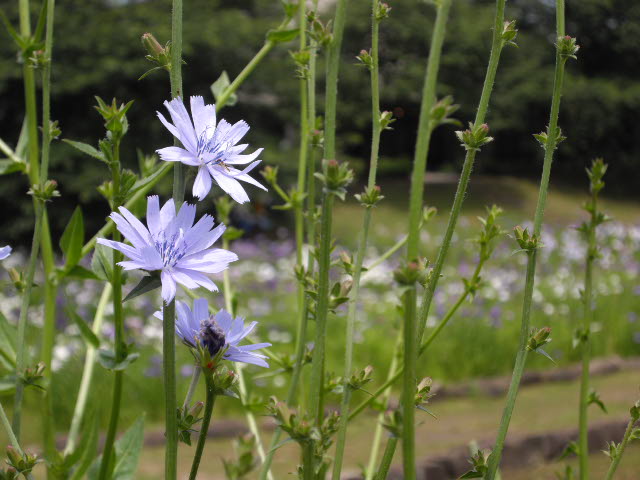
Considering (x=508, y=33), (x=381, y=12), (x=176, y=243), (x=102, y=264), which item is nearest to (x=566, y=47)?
(x=508, y=33)

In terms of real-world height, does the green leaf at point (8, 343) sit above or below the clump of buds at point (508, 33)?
below

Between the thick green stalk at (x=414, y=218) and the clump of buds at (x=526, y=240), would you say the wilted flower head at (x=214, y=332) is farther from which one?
the clump of buds at (x=526, y=240)

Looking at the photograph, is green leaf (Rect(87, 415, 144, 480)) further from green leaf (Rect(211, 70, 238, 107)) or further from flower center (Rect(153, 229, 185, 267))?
green leaf (Rect(211, 70, 238, 107))

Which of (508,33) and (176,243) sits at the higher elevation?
(508,33)

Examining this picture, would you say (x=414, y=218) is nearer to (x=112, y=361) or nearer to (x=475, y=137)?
(x=475, y=137)

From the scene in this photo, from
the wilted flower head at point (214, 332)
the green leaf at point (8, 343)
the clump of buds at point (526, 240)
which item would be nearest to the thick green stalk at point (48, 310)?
the green leaf at point (8, 343)

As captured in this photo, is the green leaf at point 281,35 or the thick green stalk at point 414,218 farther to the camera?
the green leaf at point 281,35
